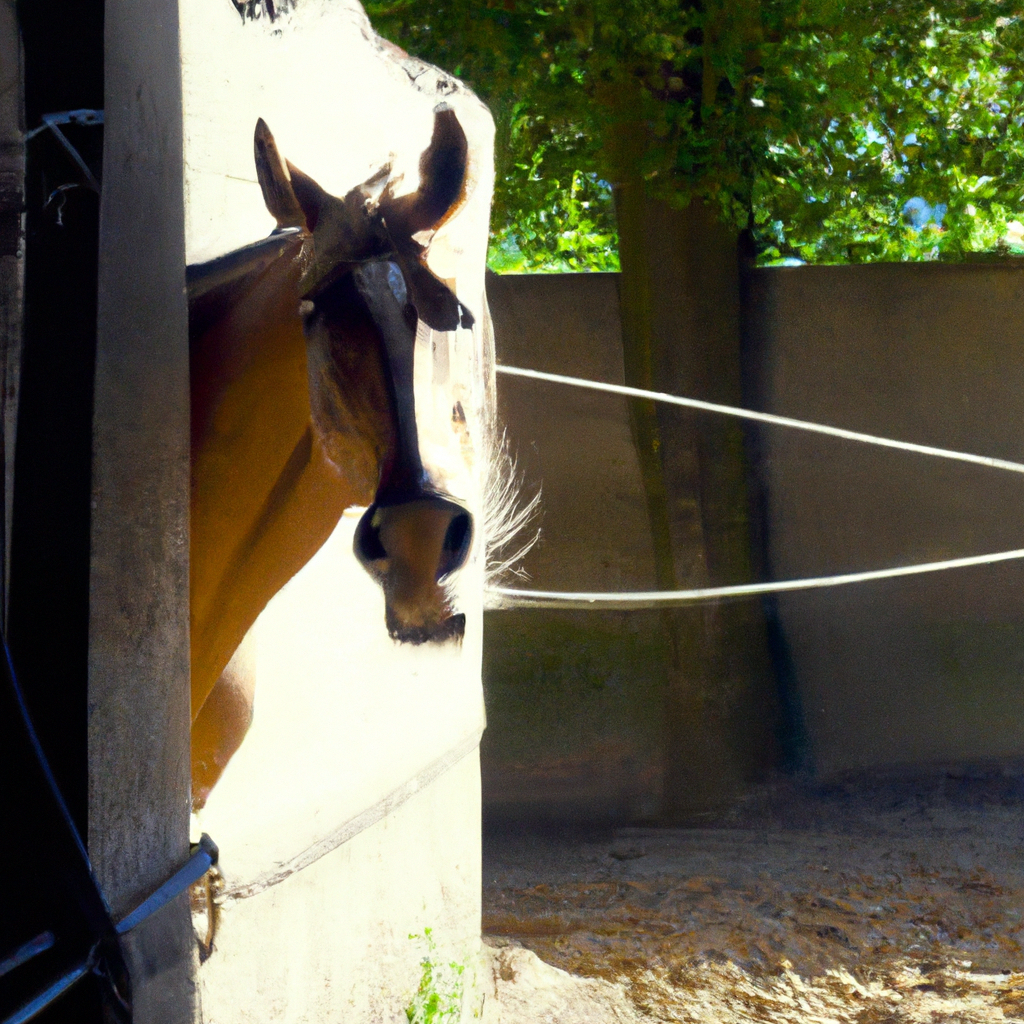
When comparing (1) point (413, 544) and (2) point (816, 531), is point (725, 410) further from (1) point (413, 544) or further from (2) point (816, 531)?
(1) point (413, 544)

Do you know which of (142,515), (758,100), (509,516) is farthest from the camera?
(509,516)

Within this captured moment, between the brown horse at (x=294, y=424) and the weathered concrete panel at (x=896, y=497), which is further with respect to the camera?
the weathered concrete panel at (x=896, y=497)

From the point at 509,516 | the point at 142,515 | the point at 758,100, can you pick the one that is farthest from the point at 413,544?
the point at 758,100

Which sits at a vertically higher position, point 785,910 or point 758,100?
point 758,100

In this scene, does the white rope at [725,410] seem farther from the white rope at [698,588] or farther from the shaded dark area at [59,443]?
the shaded dark area at [59,443]

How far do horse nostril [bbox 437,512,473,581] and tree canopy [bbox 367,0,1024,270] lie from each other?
8.09ft

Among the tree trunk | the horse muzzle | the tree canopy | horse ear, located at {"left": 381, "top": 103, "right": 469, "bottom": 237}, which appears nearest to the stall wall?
the tree trunk

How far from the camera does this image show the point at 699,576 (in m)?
4.54

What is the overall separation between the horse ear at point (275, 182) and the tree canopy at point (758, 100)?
221cm

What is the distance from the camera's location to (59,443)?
1331 millimetres

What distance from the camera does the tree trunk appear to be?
4371 mm

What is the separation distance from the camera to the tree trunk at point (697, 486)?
14.3 ft

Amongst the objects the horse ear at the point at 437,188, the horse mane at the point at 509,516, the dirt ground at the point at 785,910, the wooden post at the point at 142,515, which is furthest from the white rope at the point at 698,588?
the wooden post at the point at 142,515

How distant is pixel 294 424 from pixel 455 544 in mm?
367
